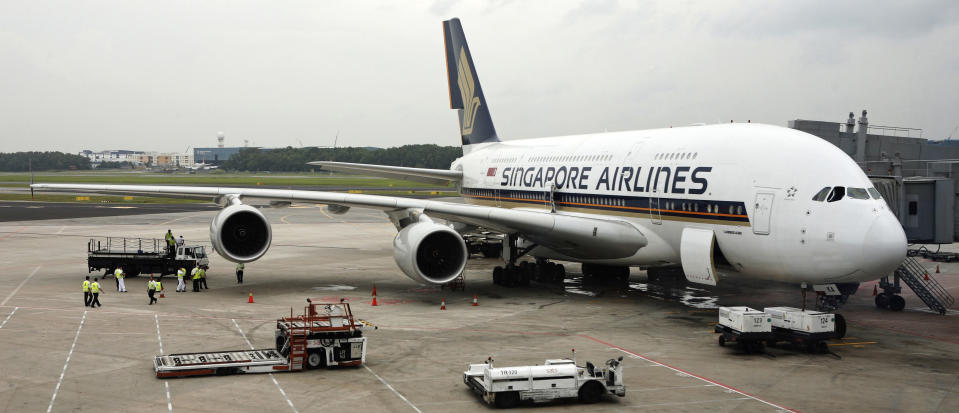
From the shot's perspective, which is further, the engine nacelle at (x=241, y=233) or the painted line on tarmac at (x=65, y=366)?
the engine nacelle at (x=241, y=233)

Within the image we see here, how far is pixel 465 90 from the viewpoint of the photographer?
123ft

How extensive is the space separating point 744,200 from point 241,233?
1549 centimetres

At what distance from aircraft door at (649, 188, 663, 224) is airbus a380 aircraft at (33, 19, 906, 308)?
1.3 inches

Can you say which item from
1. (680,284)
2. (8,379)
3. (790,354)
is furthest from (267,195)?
(790,354)

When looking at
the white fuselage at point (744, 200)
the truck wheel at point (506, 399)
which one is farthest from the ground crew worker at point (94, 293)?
the truck wheel at point (506, 399)

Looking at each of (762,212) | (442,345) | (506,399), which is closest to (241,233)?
(442,345)

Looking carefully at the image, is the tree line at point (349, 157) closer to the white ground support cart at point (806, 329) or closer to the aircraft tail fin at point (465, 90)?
the aircraft tail fin at point (465, 90)

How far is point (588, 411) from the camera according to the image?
13352 millimetres

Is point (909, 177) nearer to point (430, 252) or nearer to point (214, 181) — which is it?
point (430, 252)

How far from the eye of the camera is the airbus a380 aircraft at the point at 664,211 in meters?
17.8

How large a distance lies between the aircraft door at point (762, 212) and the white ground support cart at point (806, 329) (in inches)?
78.3

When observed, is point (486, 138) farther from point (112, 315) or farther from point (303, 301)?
point (112, 315)

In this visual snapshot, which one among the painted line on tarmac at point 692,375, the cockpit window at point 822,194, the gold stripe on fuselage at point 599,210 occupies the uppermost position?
the cockpit window at point 822,194

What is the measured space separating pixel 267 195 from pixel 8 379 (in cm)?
1223
